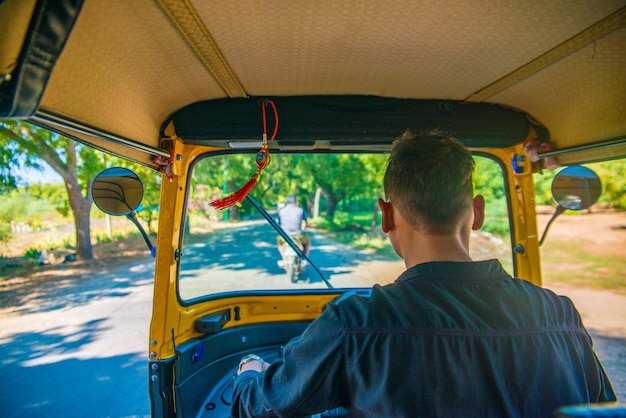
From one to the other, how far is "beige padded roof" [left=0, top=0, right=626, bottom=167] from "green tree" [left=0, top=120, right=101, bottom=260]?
6.91 metres

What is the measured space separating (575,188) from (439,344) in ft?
6.21

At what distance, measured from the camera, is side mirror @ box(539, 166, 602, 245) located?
2037mm

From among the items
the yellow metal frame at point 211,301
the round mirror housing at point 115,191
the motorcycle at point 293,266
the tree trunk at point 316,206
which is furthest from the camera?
the tree trunk at point 316,206

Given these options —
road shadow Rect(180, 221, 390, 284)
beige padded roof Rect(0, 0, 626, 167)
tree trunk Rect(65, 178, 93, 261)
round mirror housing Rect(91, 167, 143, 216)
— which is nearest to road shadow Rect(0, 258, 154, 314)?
tree trunk Rect(65, 178, 93, 261)

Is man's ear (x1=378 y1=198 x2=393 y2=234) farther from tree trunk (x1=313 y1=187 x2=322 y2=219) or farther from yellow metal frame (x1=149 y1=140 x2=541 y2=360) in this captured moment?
tree trunk (x1=313 y1=187 x2=322 y2=219)

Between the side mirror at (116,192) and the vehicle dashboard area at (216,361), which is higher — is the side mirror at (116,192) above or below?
above

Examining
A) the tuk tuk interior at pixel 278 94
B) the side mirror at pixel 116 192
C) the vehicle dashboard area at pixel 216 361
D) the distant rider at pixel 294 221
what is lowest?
the vehicle dashboard area at pixel 216 361

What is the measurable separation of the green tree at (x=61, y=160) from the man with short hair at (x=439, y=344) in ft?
26.0

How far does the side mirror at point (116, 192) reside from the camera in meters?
1.80

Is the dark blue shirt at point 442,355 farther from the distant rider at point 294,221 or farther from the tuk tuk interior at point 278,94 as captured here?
the distant rider at point 294,221

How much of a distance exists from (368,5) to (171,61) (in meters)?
0.93

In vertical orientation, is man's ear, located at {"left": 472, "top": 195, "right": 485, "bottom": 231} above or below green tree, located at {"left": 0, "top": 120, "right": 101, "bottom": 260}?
below

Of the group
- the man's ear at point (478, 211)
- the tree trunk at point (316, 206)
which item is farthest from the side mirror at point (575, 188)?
the tree trunk at point (316, 206)

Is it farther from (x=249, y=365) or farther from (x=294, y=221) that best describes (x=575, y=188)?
(x=294, y=221)
